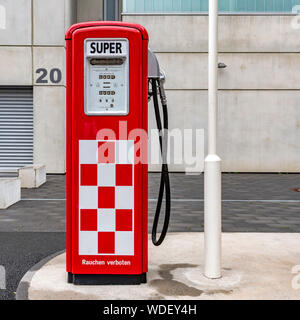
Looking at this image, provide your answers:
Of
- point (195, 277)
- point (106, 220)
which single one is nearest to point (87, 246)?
point (106, 220)

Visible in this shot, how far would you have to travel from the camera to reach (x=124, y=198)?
3527 millimetres

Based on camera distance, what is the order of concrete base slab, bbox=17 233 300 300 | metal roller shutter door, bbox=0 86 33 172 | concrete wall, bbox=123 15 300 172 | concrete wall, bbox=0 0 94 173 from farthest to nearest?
1. concrete wall, bbox=123 15 300 172
2. metal roller shutter door, bbox=0 86 33 172
3. concrete wall, bbox=0 0 94 173
4. concrete base slab, bbox=17 233 300 300

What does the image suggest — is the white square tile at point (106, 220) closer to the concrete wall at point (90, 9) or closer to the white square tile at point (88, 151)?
the white square tile at point (88, 151)

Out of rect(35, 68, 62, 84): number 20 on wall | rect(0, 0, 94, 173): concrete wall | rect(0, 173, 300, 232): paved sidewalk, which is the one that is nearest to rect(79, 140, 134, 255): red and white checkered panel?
rect(0, 173, 300, 232): paved sidewalk

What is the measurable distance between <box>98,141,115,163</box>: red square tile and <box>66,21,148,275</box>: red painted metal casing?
0.29 ft

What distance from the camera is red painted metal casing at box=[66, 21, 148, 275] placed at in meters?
3.45

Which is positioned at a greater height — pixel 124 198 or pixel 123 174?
pixel 123 174

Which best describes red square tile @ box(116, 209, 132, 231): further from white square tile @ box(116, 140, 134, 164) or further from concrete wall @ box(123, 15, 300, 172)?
concrete wall @ box(123, 15, 300, 172)

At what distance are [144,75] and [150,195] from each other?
233 inches

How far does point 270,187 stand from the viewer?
10844 mm

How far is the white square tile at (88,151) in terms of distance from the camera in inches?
137

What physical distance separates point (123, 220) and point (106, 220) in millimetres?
144

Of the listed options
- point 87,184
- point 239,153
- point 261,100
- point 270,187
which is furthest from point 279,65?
point 87,184

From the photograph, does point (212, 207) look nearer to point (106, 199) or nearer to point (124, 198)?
point (124, 198)
